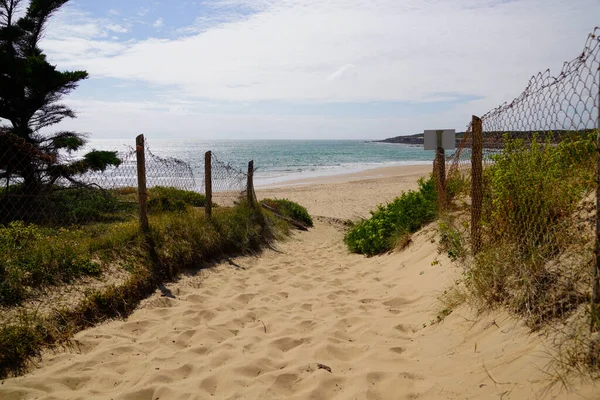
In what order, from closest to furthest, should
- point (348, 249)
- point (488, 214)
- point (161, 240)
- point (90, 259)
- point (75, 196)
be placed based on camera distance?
1. point (488, 214)
2. point (90, 259)
3. point (161, 240)
4. point (348, 249)
5. point (75, 196)

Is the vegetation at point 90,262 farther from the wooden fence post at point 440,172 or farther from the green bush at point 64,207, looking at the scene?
the wooden fence post at point 440,172

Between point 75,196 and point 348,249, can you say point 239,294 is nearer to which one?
point 348,249

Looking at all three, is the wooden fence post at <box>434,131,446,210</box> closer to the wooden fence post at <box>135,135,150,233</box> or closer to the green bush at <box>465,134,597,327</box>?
the green bush at <box>465,134,597,327</box>

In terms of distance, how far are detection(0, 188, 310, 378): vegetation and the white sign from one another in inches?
143

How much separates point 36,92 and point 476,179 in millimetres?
11152

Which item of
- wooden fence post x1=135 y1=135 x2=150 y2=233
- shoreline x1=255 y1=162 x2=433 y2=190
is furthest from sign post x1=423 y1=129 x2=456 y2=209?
shoreline x1=255 y1=162 x2=433 y2=190

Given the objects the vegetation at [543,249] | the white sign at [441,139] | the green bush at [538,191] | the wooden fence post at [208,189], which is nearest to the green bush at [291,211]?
the wooden fence post at [208,189]

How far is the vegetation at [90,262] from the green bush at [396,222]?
2.28m

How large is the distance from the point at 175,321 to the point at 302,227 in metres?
7.83

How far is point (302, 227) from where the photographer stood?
40.1ft

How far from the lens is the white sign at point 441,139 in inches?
284

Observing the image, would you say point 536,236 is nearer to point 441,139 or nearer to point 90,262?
point 441,139

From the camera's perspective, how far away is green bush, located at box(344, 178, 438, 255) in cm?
795

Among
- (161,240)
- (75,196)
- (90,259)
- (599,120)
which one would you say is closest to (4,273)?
(90,259)
